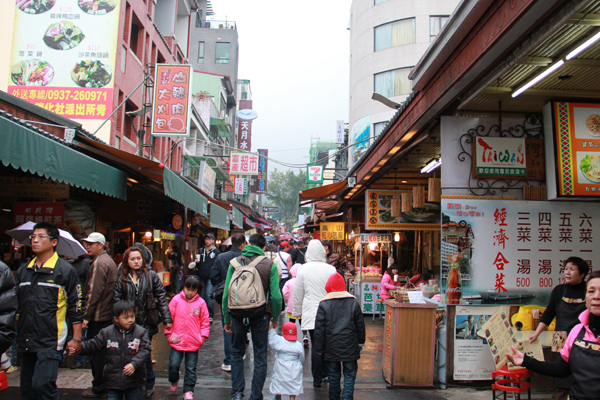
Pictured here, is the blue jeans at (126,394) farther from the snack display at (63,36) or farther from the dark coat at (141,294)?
the snack display at (63,36)

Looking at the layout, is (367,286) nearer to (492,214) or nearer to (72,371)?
(492,214)

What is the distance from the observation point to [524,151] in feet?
21.1

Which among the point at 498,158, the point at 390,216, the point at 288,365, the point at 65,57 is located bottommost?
the point at 288,365

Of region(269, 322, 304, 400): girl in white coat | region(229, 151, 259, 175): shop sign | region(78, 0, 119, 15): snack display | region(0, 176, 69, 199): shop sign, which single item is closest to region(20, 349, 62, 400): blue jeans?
region(269, 322, 304, 400): girl in white coat

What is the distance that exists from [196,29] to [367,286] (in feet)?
154

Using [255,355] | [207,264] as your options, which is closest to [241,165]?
[207,264]

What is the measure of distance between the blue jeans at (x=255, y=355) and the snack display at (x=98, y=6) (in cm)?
1405

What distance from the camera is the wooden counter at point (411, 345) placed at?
6273 mm

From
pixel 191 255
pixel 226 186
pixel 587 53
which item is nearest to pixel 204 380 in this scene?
pixel 587 53

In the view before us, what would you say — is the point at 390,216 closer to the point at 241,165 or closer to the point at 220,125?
the point at 241,165

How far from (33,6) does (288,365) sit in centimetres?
1541

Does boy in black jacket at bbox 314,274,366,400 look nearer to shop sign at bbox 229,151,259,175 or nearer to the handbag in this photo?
the handbag

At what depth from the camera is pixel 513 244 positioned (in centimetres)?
632

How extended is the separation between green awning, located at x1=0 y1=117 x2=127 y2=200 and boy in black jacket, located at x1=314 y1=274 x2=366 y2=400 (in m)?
3.74
